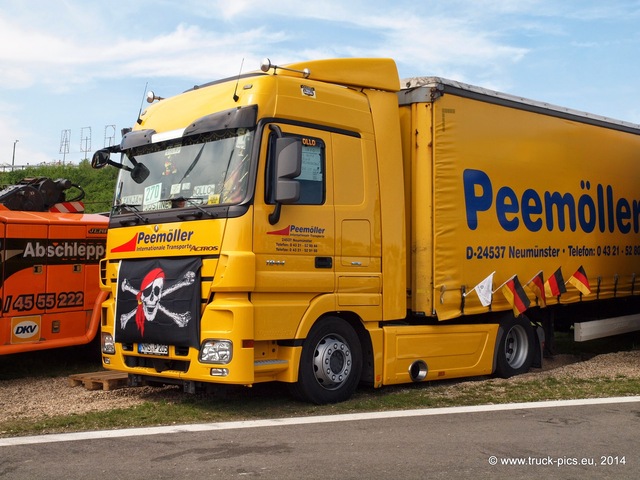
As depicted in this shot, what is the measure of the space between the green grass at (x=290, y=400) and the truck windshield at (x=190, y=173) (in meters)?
2.03

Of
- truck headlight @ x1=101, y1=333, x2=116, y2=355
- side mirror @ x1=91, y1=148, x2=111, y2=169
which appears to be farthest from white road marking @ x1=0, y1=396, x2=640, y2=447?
side mirror @ x1=91, y1=148, x2=111, y2=169

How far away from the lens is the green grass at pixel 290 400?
24.5ft

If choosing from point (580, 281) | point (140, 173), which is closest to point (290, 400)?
point (140, 173)

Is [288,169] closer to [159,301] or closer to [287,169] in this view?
[287,169]

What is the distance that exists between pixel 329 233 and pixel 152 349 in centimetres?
212

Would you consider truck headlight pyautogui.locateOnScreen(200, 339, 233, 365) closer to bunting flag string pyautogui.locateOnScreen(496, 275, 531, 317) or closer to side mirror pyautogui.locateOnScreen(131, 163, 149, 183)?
side mirror pyautogui.locateOnScreen(131, 163, 149, 183)

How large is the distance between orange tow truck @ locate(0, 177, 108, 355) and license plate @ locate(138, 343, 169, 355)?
260cm

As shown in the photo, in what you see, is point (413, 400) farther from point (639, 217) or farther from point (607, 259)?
point (639, 217)

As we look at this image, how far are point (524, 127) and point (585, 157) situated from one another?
64.5 inches

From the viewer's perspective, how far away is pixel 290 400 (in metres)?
8.57

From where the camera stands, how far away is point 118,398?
351 inches

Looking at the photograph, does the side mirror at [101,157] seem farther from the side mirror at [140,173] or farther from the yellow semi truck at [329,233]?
the side mirror at [140,173]

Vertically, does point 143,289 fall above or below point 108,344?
above

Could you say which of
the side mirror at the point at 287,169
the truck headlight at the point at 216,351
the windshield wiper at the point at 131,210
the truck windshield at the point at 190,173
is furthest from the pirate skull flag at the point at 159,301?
the side mirror at the point at 287,169
